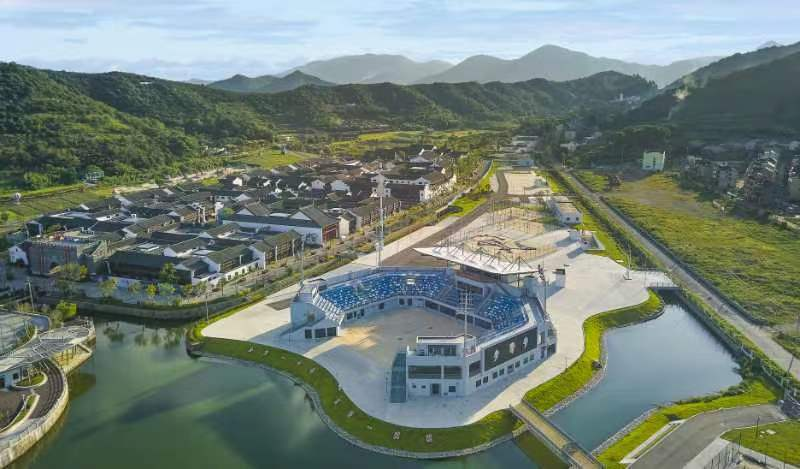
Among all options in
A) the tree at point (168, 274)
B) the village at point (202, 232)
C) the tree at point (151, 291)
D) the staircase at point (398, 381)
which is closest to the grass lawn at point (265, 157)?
the village at point (202, 232)

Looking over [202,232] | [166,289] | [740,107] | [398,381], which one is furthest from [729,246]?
[740,107]

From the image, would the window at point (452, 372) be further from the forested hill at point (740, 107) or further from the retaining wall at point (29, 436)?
the forested hill at point (740, 107)

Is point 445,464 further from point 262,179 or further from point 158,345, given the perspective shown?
point 262,179

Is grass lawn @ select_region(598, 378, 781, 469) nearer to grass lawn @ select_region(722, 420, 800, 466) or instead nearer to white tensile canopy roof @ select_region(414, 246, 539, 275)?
grass lawn @ select_region(722, 420, 800, 466)

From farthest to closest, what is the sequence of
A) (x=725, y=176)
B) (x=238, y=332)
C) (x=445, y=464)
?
(x=725, y=176) < (x=238, y=332) < (x=445, y=464)

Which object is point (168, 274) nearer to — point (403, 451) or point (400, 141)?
point (403, 451)

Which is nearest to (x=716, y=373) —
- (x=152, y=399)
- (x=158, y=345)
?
(x=152, y=399)

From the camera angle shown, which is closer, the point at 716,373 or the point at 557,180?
the point at 716,373
